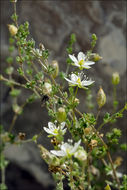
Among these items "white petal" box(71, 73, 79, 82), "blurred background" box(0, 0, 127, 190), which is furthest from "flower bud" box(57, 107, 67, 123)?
"blurred background" box(0, 0, 127, 190)

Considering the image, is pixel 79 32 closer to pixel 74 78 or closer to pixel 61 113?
pixel 74 78

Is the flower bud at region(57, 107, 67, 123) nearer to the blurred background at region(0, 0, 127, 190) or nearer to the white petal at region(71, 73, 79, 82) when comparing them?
the white petal at region(71, 73, 79, 82)

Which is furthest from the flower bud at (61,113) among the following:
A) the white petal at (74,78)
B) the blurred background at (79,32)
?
the blurred background at (79,32)

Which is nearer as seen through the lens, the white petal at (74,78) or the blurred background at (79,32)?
the white petal at (74,78)

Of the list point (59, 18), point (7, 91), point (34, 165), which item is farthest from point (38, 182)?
point (59, 18)

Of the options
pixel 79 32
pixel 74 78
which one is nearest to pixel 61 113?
pixel 74 78

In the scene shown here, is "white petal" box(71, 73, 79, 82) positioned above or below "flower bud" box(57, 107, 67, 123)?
above

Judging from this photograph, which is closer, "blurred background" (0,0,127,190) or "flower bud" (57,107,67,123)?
"flower bud" (57,107,67,123)

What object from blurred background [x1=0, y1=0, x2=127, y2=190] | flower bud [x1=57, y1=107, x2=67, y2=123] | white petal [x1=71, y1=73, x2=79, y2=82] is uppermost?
blurred background [x1=0, y1=0, x2=127, y2=190]

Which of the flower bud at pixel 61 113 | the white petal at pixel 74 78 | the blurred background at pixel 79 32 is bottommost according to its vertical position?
the flower bud at pixel 61 113

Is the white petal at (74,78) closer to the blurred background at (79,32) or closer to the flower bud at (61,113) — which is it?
the flower bud at (61,113)

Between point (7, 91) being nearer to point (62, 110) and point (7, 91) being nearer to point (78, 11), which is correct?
point (78, 11)
